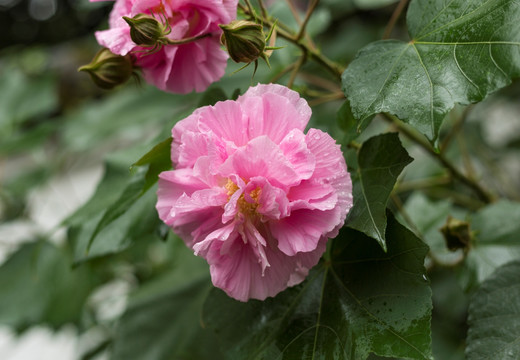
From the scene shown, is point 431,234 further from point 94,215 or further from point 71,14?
point 71,14

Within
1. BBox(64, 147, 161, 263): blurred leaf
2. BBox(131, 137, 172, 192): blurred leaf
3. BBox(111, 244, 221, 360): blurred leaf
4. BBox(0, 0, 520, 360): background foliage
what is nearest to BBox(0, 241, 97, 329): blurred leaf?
BBox(0, 0, 520, 360): background foliage

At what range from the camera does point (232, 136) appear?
373 millimetres

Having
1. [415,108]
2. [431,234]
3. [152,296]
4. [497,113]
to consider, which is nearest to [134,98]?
[152,296]

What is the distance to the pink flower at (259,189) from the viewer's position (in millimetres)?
350

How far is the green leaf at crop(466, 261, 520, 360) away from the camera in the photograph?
0.41m

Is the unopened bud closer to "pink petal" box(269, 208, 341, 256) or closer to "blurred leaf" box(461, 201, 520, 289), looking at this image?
"blurred leaf" box(461, 201, 520, 289)

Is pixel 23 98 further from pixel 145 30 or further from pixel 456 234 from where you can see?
pixel 456 234

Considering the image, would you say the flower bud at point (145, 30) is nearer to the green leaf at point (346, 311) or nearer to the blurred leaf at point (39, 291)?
the green leaf at point (346, 311)

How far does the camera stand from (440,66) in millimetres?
374

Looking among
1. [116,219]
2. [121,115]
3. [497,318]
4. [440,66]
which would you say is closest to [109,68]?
[116,219]

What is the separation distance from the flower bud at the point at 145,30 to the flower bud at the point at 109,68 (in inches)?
2.4

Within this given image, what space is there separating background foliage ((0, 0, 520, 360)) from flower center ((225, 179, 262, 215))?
8 cm

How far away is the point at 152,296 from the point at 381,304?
0.49 metres

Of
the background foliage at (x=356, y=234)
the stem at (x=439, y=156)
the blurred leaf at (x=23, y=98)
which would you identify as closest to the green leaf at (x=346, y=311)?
the background foliage at (x=356, y=234)
